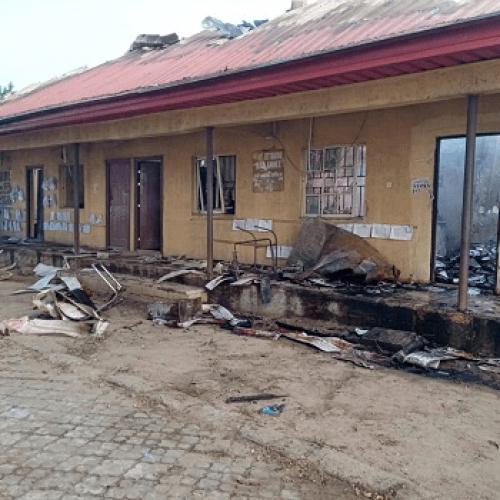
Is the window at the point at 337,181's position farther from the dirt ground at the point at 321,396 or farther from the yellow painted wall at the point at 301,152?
the dirt ground at the point at 321,396

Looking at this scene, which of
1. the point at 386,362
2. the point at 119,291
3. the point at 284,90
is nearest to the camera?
the point at 386,362

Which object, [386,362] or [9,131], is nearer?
[386,362]

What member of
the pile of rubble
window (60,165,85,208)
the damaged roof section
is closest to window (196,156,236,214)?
the pile of rubble

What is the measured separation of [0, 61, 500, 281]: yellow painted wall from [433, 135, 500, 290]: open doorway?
2603 mm

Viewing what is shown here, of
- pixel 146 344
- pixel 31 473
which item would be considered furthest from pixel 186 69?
pixel 31 473

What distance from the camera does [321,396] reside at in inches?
194

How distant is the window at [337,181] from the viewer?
345 inches

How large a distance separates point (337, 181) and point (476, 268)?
303 centimetres

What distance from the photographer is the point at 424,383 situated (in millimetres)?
5305

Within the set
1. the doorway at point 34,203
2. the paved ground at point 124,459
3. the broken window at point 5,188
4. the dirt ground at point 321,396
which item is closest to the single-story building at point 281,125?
the doorway at point 34,203

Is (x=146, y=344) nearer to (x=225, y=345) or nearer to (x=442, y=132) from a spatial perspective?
(x=225, y=345)

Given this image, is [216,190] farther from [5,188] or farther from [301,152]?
[5,188]

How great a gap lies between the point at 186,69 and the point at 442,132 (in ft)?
14.7

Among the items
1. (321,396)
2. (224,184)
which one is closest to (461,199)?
(224,184)
